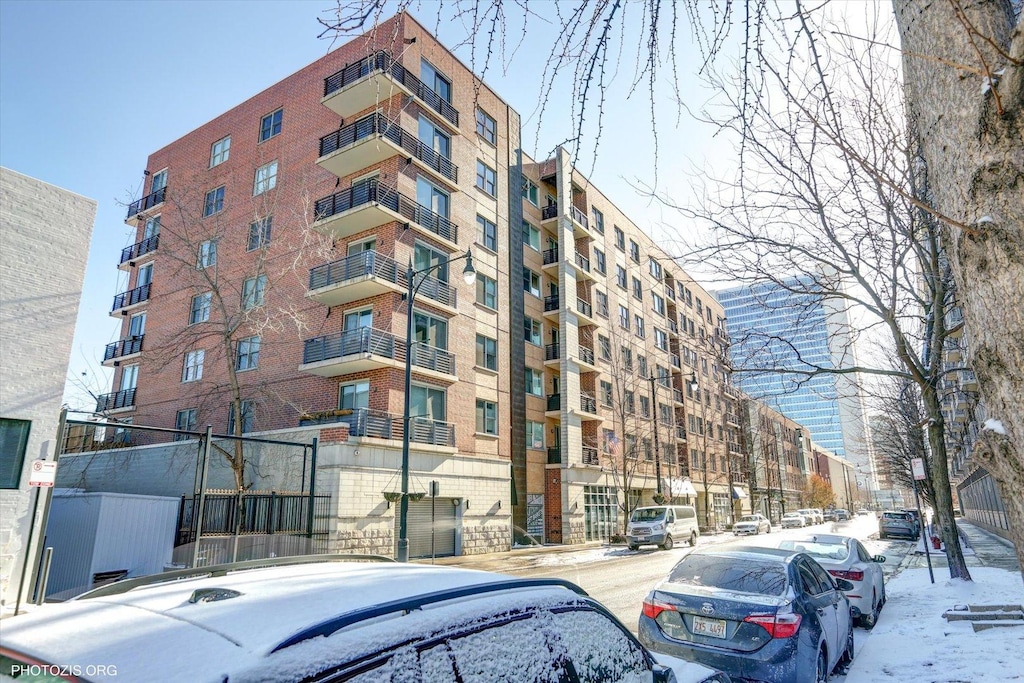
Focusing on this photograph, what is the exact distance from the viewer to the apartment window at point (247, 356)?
27172mm

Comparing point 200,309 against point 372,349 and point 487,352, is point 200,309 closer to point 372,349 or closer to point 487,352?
point 372,349

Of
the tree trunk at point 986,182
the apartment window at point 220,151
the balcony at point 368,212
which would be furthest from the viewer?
the apartment window at point 220,151

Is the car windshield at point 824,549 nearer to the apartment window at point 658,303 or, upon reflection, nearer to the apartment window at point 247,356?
the apartment window at point 247,356

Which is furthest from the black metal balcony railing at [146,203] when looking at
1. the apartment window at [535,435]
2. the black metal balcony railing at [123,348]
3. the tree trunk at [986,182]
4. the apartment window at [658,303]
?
the tree trunk at [986,182]

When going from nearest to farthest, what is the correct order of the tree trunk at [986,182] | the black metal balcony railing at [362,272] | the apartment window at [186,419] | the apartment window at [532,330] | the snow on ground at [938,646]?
the tree trunk at [986,182] < the snow on ground at [938,646] < the black metal balcony railing at [362,272] < the apartment window at [186,419] < the apartment window at [532,330]

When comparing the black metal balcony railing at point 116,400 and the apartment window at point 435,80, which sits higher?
the apartment window at point 435,80

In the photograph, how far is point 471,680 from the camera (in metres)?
1.93

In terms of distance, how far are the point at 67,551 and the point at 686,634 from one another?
14217mm

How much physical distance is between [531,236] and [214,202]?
707 inches

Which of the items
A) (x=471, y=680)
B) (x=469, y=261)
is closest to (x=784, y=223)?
(x=471, y=680)

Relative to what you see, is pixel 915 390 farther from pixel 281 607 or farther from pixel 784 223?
pixel 281 607

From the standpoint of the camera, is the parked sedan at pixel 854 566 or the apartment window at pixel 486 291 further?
the apartment window at pixel 486 291

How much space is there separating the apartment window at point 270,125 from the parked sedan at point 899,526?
41.5 meters

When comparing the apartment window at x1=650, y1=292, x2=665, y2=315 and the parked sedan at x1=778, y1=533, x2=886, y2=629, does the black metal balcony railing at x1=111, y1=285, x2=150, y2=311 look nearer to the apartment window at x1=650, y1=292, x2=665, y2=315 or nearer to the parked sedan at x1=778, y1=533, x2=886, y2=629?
the parked sedan at x1=778, y1=533, x2=886, y2=629
